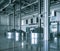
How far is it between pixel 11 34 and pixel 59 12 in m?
8.02

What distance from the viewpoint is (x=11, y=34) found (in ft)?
45.8

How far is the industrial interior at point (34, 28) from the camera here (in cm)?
621

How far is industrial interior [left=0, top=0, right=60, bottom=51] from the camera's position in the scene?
6.21 meters

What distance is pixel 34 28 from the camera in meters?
16.5

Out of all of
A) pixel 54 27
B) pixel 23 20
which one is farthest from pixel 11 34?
pixel 23 20

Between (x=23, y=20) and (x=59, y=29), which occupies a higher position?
(x=23, y=20)

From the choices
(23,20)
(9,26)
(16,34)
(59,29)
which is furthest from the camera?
(9,26)

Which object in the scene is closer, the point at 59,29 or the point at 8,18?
the point at 59,29

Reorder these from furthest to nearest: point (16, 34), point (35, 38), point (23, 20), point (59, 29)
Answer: point (23, 20) < point (59, 29) < point (16, 34) < point (35, 38)

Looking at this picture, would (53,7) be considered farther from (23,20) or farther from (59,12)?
(23,20)

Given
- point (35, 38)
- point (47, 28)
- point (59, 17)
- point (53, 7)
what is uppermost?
point (53, 7)

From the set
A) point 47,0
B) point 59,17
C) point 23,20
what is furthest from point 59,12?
point 23,20

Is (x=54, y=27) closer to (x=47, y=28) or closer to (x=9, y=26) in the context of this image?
(x=47, y=28)

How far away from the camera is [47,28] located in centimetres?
812
